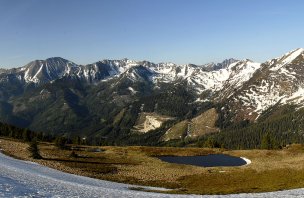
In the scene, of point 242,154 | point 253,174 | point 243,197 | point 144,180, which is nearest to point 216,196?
point 243,197

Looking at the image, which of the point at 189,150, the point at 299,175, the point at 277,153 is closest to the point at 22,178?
the point at 299,175

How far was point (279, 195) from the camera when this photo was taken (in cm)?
4809

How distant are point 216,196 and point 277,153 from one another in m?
93.7

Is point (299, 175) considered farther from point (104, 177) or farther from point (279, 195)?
point (104, 177)

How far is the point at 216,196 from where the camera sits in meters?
51.4

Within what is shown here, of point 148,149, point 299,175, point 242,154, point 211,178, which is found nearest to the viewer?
point 299,175

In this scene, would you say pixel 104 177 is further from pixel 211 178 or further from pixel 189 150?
pixel 189 150

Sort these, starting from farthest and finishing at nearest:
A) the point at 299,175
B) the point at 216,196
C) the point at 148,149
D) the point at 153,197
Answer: the point at 148,149, the point at 299,175, the point at 216,196, the point at 153,197

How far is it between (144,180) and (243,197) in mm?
29028

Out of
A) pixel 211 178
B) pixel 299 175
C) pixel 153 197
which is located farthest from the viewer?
pixel 211 178

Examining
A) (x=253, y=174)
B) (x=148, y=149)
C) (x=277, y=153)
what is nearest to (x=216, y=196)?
→ (x=253, y=174)

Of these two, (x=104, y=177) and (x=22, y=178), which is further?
(x=104, y=177)

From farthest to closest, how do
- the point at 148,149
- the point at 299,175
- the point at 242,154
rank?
the point at 148,149 < the point at 242,154 < the point at 299,175

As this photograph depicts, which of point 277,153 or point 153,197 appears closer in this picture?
point 153,197
